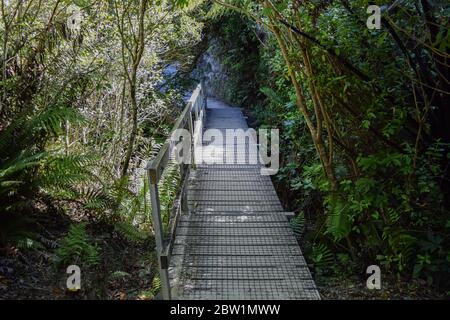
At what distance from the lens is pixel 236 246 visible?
3.91m

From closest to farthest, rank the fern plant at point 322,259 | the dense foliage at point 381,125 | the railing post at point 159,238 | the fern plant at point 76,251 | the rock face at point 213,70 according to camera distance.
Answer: the railing post at point 159,238
the dense foliage at point 381,125
the fern plant at point 76,251
the fern plant at point 322,259
the rock face at point 213,70

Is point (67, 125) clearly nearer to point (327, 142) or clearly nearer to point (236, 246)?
point (236, 246)

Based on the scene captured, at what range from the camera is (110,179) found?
553 cm

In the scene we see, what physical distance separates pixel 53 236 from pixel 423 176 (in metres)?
3.34

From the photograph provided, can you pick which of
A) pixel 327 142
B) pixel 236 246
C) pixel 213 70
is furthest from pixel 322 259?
pixel 213 70

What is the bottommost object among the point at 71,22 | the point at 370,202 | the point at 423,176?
the point at 370,202

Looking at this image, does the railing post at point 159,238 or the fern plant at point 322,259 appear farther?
the fern plant at point 322,259

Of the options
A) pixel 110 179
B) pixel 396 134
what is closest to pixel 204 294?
pixel 396 134

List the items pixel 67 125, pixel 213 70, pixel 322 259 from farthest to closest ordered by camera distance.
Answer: pixel 213 70 < pixel 67 125 < pixel 322 259

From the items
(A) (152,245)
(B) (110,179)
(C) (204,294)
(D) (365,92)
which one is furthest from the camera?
(B) (110,179)

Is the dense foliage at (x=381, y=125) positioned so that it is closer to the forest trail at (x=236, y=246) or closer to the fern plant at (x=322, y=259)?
the fern plant at (x=322, y=259)

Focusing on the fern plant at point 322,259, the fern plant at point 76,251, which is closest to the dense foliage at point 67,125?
the fern plant at point 76,251

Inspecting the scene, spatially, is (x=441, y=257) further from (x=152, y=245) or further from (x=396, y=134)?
(x=152, y=245)

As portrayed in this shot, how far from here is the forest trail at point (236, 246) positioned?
317 centimetres
